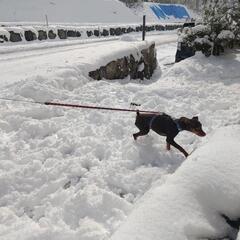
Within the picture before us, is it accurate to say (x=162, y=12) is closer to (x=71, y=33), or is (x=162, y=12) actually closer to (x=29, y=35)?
(x=71, y=33)

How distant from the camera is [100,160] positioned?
5.12 metres

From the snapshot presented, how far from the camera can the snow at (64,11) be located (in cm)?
3528

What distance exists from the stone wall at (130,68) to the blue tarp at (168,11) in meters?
39.8

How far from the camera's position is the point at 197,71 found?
9953 millimetres

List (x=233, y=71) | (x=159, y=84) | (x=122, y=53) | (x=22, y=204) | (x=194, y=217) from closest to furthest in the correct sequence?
1. (x=194, y=217)
2. (x=22, y=204)
3. (x=159, y=84)
4. (x=233, y=71)
5. (x=122, y=53)

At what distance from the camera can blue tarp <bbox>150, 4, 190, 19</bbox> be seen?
52.3 meters

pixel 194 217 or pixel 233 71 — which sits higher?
pixel 194 217

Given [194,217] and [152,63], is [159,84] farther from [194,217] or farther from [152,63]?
[194,217]

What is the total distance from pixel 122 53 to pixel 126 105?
4083 mm

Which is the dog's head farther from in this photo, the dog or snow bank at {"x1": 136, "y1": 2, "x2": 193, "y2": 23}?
snow bank at {"x1": 136, "y1": 2, "x2": 193, "y2": 23}

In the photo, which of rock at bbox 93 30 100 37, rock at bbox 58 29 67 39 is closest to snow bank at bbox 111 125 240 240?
rock at bbox 58 29 67 39

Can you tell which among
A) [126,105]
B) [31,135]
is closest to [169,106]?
[126,105]

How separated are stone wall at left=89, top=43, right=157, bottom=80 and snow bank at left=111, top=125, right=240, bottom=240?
6.44 meters

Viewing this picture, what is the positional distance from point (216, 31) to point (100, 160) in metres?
7.20
